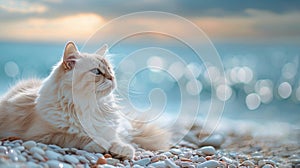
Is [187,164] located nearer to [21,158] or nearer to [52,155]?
[52,155]

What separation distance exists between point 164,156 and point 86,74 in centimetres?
70

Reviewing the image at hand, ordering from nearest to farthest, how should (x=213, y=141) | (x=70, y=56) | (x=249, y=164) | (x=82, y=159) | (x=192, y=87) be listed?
(x=82, y=159) < (x=70, y=56) < (x=249, y=164) < (x=213, y=141) < (x=192, y=87)

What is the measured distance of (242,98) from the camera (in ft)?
19.5

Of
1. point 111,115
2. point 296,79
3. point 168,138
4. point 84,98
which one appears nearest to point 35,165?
point 84,98

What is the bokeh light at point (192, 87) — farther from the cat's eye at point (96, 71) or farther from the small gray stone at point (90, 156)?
the small gray stone at point (90, 156)

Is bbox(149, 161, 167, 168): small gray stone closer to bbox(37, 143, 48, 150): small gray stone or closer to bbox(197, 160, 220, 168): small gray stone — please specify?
bbox(197, 160, 220, 168): small gray stone

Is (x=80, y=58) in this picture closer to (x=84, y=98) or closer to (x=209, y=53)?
(x=84, y=98)

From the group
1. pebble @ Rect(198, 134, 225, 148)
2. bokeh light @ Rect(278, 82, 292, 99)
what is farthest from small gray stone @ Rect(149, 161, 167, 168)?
bokeh light @ Rect(278, 82, 292, 99)

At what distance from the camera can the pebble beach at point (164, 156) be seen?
6.30ft

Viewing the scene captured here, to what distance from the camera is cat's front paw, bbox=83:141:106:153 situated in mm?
2262

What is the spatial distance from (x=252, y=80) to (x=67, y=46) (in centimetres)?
453

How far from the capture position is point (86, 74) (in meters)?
2.22

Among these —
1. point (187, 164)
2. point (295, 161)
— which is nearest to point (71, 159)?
point (187, 164)

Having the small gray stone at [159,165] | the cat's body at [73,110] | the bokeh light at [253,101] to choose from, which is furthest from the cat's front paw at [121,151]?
the bokeh light at [253,101]
